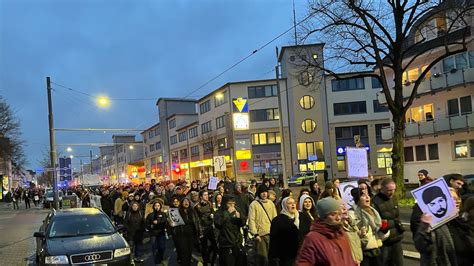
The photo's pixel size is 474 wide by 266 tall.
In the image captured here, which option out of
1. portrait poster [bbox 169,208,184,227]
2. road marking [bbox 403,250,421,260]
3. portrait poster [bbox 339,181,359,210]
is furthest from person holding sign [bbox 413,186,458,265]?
portrait poster [bbox 169,208,184,227]

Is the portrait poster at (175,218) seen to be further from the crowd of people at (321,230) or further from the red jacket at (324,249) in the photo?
the red jacket at (324,249)

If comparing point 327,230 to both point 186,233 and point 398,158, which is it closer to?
point 186,233

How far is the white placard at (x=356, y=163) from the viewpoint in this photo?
11356mm

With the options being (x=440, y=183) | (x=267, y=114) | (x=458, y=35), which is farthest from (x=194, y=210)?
(x=267, y=114)

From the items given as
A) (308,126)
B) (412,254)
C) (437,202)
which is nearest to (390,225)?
(437,202)

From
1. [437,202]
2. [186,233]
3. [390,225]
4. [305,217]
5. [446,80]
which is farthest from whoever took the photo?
[446,80]

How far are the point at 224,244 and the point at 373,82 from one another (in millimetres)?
60798

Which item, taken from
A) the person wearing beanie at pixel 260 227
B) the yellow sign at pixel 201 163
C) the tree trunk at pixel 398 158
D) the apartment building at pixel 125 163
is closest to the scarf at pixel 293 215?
the person wearing beanie at pixel 260 227

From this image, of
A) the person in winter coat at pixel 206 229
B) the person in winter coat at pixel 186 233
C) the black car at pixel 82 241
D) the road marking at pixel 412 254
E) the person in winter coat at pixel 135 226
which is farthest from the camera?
the person in winter coat at pixel 135 226

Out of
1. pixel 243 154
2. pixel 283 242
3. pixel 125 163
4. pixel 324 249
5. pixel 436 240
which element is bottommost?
pixel 283 242

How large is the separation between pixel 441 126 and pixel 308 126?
1179 inches

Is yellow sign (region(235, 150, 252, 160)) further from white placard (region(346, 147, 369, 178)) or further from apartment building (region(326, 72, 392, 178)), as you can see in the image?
white placard (region(346, 147, 369, 178))

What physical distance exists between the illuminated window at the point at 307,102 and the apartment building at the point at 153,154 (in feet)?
141

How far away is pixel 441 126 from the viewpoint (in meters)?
35.9
